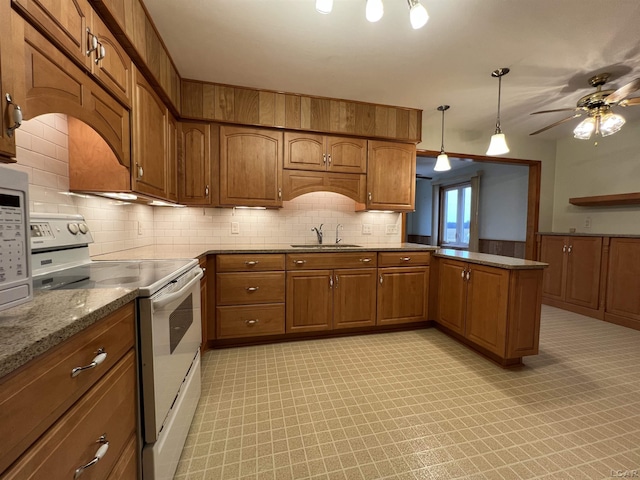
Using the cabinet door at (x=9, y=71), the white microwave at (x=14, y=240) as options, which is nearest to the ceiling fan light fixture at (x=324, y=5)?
the cabinet door at (x=9, y=71)

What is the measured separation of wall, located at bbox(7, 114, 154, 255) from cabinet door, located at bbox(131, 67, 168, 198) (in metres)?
0.34

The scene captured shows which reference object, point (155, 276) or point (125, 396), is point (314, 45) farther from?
point (125, 396)

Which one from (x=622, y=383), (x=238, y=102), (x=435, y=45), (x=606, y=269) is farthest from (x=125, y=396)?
(x=606, y=269)

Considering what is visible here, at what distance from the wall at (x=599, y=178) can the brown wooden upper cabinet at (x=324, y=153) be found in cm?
330

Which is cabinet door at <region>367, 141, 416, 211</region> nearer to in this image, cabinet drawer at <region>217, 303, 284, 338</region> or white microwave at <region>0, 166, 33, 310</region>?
cabinet drawer at <region>217, 303, 284, 338</region>

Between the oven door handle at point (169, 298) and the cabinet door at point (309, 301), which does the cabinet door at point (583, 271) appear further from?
the oven door handle at point (169, 298)

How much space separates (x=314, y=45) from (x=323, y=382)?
2.43 meters

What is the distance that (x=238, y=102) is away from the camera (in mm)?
2594

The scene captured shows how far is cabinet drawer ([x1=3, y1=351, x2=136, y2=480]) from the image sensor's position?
1.81 ft

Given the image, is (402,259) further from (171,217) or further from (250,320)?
(171,217)

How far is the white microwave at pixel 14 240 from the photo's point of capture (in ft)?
2.29

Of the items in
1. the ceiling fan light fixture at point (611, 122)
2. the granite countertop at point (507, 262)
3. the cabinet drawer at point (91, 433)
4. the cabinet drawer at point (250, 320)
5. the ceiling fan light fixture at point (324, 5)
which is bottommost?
the cabinet drawer at point (250, 320)

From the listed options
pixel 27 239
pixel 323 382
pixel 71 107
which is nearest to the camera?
pixel 27 239

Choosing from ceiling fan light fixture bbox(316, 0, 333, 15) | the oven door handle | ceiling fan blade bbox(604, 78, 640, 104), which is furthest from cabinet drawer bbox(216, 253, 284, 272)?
ceiling fan blade bbox(604, 78, 640, 104)
